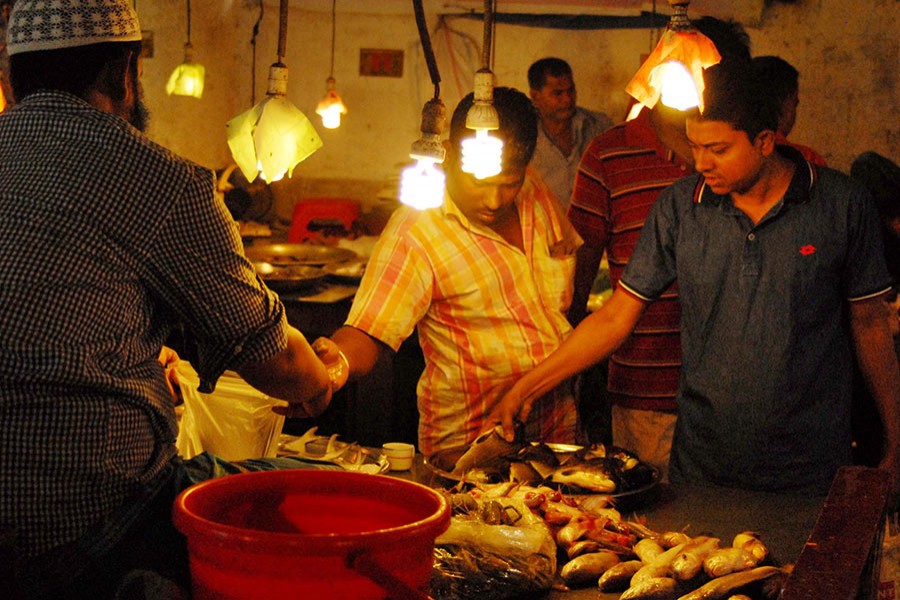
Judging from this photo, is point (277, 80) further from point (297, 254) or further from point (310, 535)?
point (297, 254)

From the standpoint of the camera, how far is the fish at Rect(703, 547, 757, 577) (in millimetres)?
2557

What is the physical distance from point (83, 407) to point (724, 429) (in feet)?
8.10

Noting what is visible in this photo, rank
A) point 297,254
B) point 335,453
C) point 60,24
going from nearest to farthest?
point 60,24
point 335,453
point 297,254

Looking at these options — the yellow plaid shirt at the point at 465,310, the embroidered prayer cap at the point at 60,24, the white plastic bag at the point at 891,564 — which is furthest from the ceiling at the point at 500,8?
the embroidered prayer cap at the point at 60,24

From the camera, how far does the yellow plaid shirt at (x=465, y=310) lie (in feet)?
12.9

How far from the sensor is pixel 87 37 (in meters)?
2.11

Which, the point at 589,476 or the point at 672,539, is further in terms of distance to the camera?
the point at 589,476

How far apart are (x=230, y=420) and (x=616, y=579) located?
139 cm

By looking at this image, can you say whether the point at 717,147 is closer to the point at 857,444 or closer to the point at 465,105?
the point at 465,105

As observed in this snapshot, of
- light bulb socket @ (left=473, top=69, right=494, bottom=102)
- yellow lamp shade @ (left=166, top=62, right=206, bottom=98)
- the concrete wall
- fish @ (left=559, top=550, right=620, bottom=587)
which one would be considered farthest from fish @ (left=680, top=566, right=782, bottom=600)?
yellow lamp shade @ (left=166, top=62, right=206, bottom=98)

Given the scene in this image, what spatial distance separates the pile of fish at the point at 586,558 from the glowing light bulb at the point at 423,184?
945 millimetres

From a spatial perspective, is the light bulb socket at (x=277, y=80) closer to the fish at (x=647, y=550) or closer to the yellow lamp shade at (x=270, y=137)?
the yellow lamp shade at (x=270, y=137)

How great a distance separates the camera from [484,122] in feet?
10.1

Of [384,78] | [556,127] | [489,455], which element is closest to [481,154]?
[489,455]
